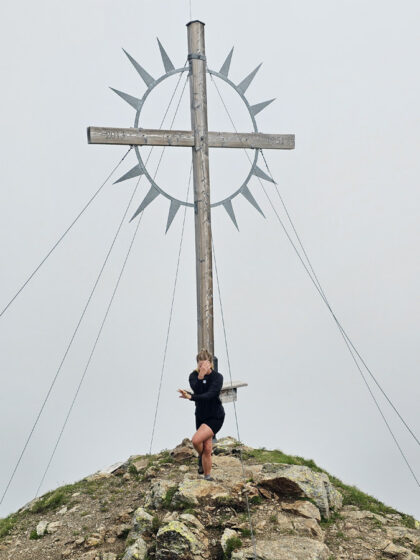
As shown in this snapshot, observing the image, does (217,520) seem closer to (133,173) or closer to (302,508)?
(302,508)

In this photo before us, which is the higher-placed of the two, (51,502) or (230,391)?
(230,391)

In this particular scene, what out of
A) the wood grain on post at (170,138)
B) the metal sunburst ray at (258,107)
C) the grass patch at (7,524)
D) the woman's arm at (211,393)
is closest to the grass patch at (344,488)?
the woman's arm at (211,393)

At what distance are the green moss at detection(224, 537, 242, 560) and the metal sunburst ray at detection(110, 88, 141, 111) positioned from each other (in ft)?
26.3

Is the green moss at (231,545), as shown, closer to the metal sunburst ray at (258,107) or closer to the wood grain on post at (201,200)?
the wood grain on post at (201,200)

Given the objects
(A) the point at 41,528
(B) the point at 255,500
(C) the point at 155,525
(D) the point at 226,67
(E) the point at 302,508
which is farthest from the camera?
(D) the point at 226,67

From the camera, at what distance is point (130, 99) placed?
1091 cm

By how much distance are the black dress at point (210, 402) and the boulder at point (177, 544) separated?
1.72 metres

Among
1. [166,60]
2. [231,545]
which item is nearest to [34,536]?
[231,545]

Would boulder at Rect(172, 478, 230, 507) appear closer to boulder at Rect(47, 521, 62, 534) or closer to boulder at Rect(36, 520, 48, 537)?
boulder at Rect(47, 521, 62, 534)

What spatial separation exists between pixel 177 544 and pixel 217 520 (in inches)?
33.4

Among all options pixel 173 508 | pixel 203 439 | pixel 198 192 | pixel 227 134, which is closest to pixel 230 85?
pixel 227 134

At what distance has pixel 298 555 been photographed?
7328 millimetres

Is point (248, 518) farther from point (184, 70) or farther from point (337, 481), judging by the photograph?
point (184, 70)

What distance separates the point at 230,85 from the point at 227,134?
1.01 meters
